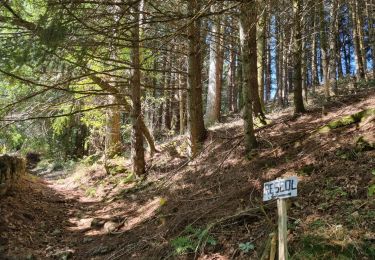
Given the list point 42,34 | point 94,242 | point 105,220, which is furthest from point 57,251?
point 42,34

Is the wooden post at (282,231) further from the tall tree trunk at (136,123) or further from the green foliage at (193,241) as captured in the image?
the tall tree trunk at (136,123)

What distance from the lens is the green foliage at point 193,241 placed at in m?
4.84

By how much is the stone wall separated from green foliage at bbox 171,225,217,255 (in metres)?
4.85

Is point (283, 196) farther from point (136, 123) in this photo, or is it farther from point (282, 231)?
point (136, 123)

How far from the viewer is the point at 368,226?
394 centimetres

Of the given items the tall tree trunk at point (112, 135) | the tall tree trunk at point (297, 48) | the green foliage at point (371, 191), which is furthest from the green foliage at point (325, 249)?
the tall tree trunk at point (112, 135)

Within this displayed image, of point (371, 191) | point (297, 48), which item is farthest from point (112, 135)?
point (371, 191)

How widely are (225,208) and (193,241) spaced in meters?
0.85

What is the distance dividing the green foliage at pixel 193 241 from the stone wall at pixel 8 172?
4.85 m

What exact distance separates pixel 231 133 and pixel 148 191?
9.17ft

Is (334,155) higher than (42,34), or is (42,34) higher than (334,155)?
(42,34)

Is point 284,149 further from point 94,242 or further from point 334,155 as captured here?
point 94,242

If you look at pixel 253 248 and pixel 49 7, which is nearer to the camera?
pixel 253 248

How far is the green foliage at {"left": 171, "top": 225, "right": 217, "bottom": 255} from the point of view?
4.84m
